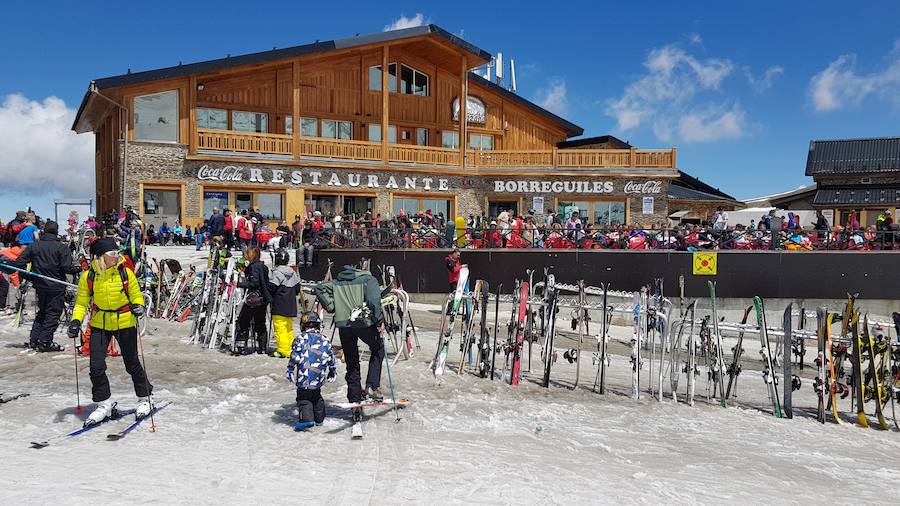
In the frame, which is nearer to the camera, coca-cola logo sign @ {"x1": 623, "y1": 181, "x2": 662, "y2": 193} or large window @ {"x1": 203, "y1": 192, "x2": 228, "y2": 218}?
large window @ {"x1": 203, "y1": 192, "x2": 228, "y2": 218}

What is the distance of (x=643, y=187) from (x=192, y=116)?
19.3 metres

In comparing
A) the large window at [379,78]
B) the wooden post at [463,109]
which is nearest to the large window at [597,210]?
the wooden post at [463,109]

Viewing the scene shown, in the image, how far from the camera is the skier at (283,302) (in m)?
9.49

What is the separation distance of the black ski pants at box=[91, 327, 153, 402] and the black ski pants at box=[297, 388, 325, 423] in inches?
60.3

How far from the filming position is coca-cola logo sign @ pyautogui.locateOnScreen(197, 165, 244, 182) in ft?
82.1

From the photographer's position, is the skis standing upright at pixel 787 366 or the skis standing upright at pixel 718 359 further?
the skis standing upright at pixel 718 359

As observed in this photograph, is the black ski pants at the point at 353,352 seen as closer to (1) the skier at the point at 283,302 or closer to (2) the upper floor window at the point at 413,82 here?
(1) the skier at the point at 283,302

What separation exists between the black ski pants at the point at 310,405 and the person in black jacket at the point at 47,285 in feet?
17.1

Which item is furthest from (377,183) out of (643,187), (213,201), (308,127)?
(643,187)

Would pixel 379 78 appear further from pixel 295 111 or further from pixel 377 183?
pixel 377 183

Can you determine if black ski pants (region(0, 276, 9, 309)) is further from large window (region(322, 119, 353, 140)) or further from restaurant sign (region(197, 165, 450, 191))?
large window (region(322, 119, 353, 140))

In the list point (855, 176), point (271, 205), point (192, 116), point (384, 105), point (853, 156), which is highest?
point (384, 105)

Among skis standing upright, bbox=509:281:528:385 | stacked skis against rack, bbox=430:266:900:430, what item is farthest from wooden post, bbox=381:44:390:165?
skis standing upright, bbox=509:281:528:385

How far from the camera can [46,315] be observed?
375 inches
